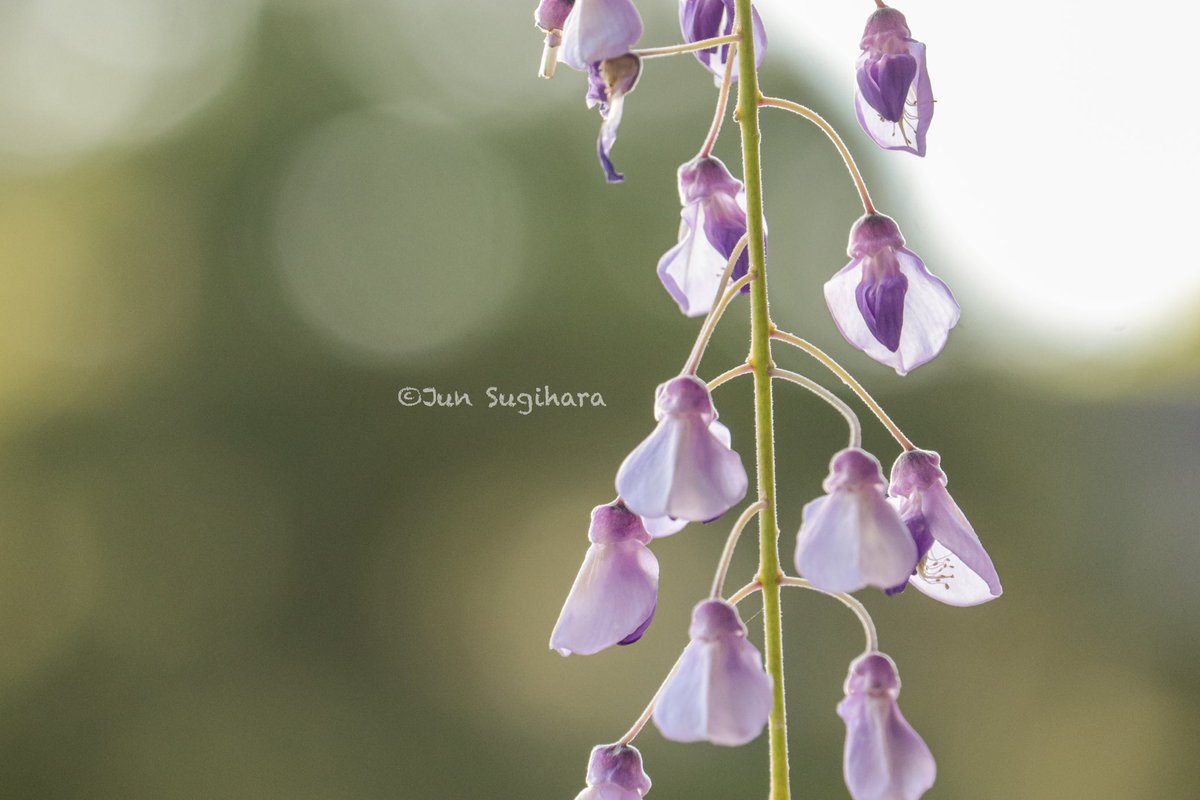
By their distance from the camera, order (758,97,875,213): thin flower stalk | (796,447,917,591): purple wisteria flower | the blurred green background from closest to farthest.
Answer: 1. (796,447,917,591): purple wisteria flower
2. (758,97,875,213): thin flower stalk
3. the blurred green background

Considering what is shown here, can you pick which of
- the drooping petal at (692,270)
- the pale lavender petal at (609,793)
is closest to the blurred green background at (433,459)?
the drooping petal at (692,270)

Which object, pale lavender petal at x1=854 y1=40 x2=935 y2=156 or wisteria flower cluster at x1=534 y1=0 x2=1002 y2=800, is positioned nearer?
wisteria flower cluster at x1=534 y1=0 x2=1002 y2=800

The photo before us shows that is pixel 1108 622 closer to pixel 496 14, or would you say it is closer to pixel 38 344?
pixel 496 14

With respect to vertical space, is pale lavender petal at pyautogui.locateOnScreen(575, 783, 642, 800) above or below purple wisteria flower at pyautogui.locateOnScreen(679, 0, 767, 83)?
below

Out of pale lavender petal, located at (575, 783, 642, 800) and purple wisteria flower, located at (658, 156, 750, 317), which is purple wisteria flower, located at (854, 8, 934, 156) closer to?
purple wisteria flower, located at (658, 156, 750, 317)

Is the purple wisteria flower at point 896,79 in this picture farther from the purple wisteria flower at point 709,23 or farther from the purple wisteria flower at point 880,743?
the purple wisteria flower at point 880,743

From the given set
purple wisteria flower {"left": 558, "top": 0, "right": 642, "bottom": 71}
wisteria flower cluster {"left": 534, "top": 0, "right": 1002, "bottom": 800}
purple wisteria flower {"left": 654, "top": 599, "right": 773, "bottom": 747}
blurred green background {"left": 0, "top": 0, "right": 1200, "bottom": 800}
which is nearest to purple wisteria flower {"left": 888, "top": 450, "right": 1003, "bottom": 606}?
wisteria flower cluster {"left": 534, "top": 0, "right": 1002, "bottom": 800}

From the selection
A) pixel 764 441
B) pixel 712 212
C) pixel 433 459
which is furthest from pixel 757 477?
pixel 433 459
